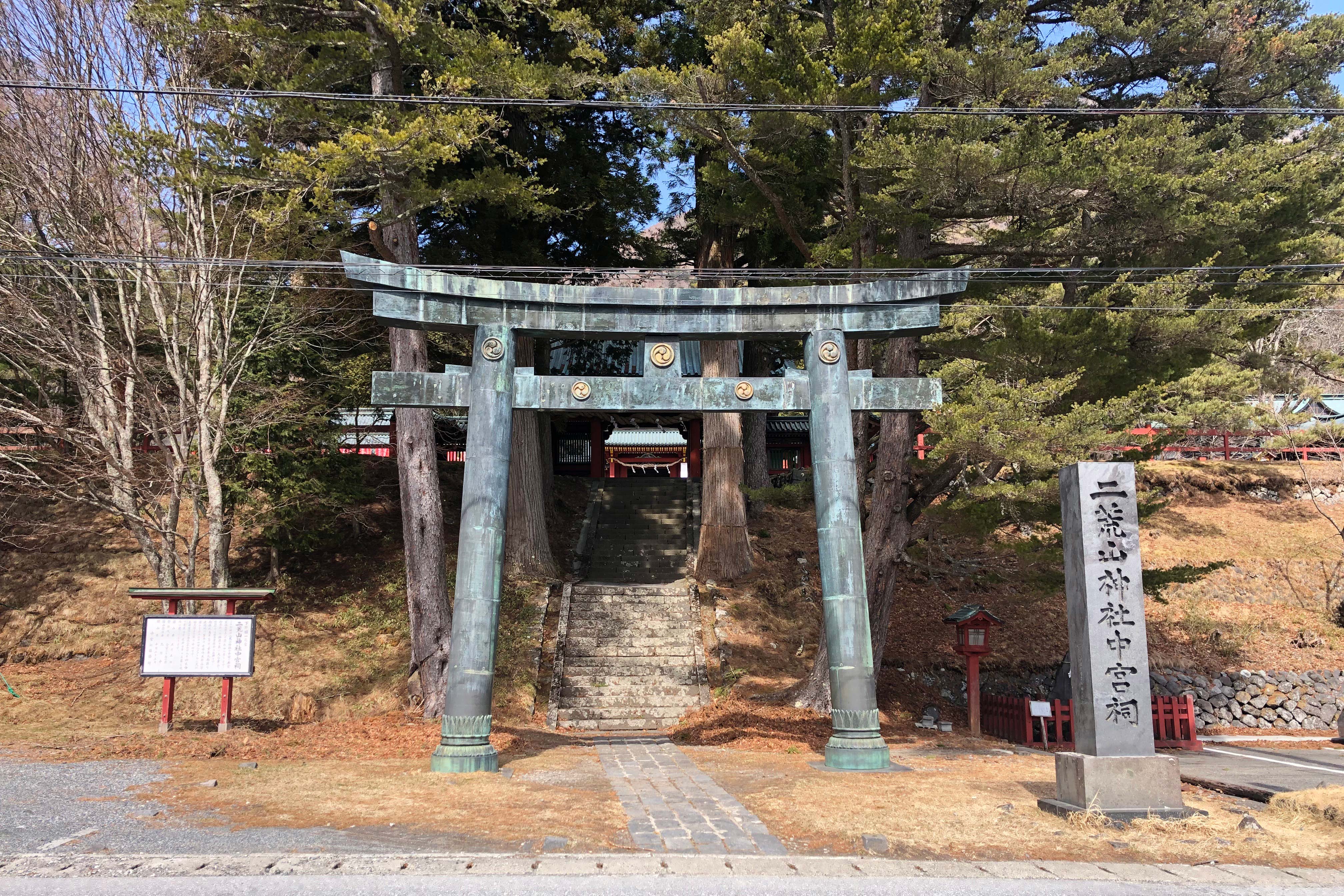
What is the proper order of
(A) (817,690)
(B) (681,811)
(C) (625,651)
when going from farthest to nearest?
(C) (625,651), (A) (817,690), (B) (681,811)

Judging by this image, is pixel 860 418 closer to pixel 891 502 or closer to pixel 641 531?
pixel 891 502

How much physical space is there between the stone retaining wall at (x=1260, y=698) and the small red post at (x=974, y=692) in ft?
14.2

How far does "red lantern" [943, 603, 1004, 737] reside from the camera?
46.1 ft

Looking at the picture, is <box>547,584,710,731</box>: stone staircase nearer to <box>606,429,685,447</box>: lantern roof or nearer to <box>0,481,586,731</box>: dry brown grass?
<box>0,481,586,731</box>: dry brown grass

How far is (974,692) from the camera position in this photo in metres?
14.3

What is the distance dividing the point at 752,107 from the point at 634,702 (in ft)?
30.1

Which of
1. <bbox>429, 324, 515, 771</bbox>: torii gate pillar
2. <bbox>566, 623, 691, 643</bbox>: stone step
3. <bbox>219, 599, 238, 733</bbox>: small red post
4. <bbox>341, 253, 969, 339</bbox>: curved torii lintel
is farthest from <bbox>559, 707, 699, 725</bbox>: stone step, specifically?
<bbox>341, 253, 969, 339</bbox>: curved torii lintel

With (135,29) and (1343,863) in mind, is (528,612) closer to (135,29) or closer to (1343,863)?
(135,29)

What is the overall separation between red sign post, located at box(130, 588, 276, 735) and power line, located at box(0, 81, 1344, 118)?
595cm

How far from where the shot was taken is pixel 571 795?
27.1ft

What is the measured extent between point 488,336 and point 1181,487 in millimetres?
20879

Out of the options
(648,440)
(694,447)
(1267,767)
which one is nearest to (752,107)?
(1267,767)

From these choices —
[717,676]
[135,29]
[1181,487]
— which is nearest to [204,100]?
[135,29]

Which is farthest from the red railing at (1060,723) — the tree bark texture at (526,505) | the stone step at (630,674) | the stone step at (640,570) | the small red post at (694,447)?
the small red post at (694,447)
